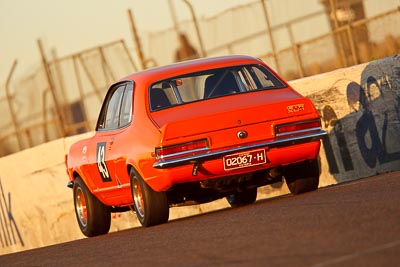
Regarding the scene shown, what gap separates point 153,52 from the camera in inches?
1011

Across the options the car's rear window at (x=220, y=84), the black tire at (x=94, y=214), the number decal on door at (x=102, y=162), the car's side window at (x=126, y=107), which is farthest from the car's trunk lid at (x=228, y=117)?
the black tire at (x=94, y=214)

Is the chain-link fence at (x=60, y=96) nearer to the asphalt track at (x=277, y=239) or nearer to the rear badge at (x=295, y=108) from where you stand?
the rear badge at (x=295, y=108)

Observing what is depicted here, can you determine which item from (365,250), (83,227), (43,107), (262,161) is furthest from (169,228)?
(43,107)

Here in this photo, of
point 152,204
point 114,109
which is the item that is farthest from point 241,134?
point 114,109

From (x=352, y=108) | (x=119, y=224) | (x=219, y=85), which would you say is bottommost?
(x=119, y=224)

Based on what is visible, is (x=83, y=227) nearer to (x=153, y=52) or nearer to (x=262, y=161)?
(x=262, y=161)

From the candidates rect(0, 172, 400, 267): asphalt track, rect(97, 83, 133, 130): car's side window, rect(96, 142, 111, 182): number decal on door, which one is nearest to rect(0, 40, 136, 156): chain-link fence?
rect(97, 83, 133, 130): car's side window

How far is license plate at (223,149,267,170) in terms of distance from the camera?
1213 cm

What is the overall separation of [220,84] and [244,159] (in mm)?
1248

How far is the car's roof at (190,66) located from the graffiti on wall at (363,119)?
95.3 inches

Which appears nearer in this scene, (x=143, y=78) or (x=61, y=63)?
(x=143, y=78)

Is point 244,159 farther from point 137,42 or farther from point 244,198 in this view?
point 137,42

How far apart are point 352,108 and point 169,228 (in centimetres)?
465

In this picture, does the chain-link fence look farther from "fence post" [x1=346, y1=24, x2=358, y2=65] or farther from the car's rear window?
the car's rear window
